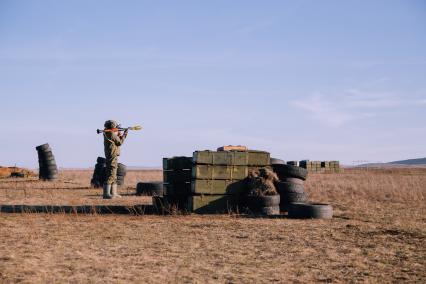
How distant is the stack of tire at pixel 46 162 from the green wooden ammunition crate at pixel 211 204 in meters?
18.5

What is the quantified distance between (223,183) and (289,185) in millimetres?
2057

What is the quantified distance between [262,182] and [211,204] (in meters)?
1.67

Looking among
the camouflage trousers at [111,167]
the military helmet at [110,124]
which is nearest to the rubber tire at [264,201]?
the camouflage trousers at [111,167]

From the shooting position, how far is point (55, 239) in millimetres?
8977

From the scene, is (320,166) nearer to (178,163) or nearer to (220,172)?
(178,163)

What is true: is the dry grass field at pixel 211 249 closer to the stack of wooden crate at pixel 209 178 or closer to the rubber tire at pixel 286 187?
the stack of wooden crate at pixel 209 178

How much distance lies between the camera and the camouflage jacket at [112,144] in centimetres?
1748

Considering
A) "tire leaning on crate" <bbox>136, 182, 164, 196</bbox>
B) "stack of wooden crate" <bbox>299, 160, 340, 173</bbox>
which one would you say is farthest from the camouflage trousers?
"stack of wooden crate" <bbox>299, 160, 340, 173</bbox>

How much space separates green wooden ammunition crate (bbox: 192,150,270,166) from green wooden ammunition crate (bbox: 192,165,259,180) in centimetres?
12

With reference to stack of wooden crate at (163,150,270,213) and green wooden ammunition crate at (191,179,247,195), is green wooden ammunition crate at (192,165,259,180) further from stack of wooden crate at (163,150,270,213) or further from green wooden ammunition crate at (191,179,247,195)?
green wooden ammunition crate at (191,179,247,195)

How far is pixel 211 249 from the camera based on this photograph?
8195 mm

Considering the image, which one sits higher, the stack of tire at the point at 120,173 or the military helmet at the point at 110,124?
the military helmet at the point at 110,124

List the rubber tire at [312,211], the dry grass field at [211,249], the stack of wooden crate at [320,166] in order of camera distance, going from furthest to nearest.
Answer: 1. the stack of wooden crate at [320,166]
2. the rubber tire at [312,211]
3. the dry grass field at [211,249]

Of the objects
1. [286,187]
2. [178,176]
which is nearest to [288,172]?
[286,187]
